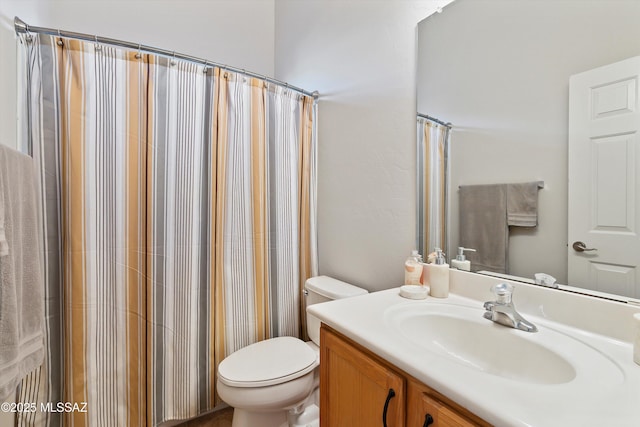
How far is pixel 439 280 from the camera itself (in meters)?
1.02

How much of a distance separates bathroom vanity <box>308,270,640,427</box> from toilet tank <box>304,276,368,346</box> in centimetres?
33

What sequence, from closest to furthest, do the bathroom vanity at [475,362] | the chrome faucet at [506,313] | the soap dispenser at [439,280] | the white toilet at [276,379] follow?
the bathroom vanity at [475,362] → the chrome faucet at [506,313] → the soap dispenser at [439,280] → the white toilet at [276,379]

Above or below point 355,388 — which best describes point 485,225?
above

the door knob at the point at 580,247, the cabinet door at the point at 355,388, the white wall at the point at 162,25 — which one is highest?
the white wall at the point at 162,25

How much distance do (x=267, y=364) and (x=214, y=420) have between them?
0.67m

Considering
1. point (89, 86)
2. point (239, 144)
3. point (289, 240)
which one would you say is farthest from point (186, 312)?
point (89, 86)

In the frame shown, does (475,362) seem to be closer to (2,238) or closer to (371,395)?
(371,395)

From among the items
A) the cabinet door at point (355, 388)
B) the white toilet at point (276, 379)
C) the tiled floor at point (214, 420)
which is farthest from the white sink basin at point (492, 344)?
the tiled floor at point (214, 420)

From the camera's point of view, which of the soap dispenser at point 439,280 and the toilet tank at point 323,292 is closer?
the soap dispenser at point 439,280

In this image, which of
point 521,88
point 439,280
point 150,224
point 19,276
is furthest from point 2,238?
point 521,88

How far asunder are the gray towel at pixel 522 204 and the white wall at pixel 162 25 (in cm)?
177

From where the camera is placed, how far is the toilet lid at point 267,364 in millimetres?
1156

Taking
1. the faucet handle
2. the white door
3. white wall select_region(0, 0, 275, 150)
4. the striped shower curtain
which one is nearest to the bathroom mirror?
the white door

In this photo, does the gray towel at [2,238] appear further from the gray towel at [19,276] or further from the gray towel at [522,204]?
the gray towel at [522,204]
